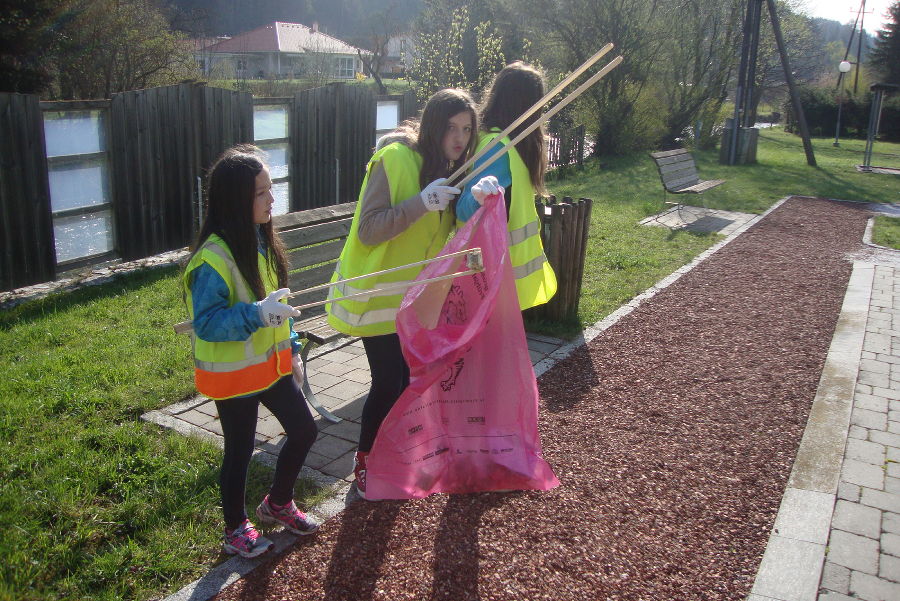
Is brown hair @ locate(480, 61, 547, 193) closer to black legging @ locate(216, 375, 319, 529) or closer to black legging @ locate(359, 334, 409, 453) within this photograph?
black legging @ locate(359, 334, 409, 453)

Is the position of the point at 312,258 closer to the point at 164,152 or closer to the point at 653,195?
the point at 164,152

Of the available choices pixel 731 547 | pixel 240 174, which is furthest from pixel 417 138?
pixel 731 547

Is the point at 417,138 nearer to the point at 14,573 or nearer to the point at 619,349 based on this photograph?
the point at 14,573

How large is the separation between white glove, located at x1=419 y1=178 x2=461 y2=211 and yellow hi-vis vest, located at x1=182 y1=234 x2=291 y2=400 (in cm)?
80

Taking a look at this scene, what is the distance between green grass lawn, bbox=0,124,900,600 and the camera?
2.87m

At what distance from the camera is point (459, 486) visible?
3.31 meters

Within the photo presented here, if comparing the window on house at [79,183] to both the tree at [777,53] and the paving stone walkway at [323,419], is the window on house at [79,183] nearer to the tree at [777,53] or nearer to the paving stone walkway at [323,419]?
the paving stone walkway at [323,419]

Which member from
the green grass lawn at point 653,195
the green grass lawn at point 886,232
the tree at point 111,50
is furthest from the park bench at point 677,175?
the tree at point 111,50

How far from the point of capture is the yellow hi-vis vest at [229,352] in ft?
8.88

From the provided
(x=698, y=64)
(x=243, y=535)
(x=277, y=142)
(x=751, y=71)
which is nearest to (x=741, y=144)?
(x=751, y=71)

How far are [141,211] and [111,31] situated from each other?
37.4 ft

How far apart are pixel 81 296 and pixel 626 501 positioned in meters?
5.13

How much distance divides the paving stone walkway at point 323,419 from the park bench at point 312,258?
0.36 ft

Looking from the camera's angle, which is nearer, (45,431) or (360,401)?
(45,431)
